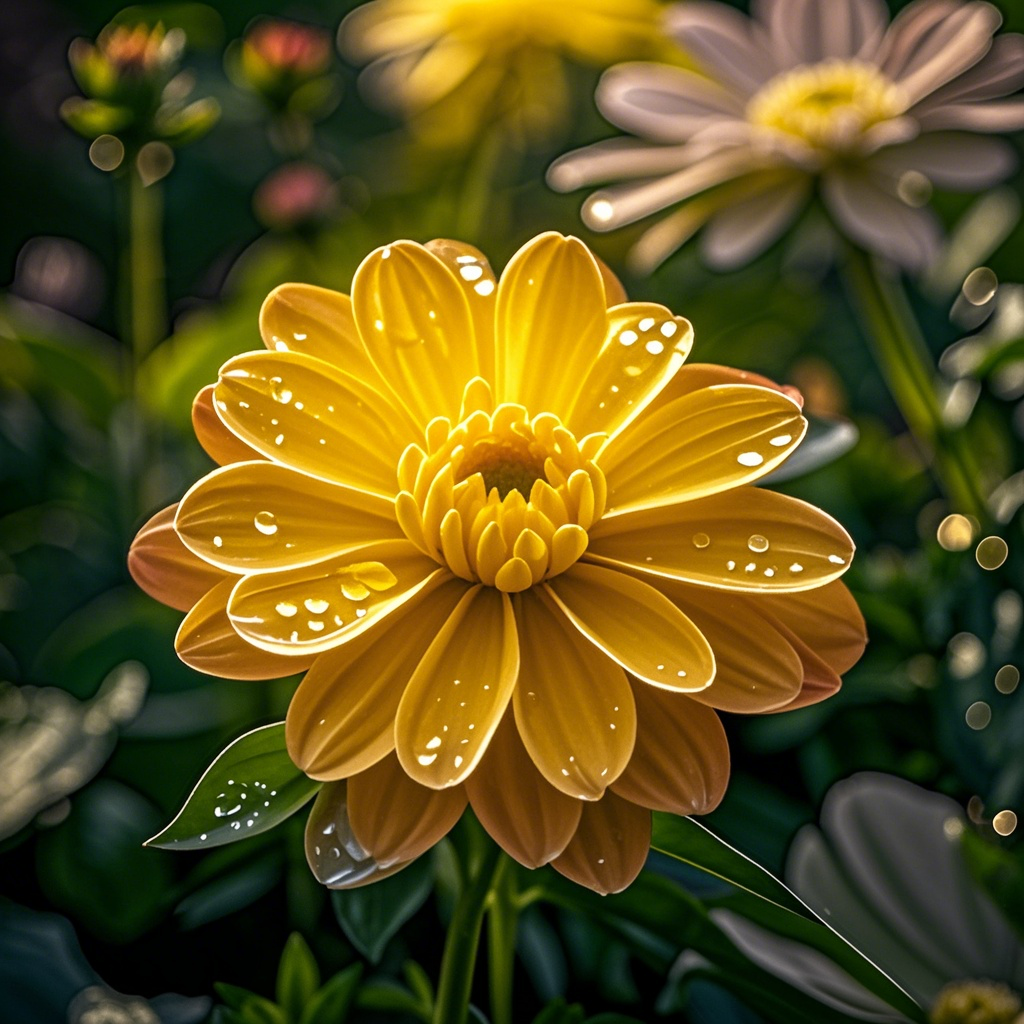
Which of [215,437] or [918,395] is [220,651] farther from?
[918,395]

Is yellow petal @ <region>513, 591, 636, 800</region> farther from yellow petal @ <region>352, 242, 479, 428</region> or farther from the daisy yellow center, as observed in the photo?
the daisy yellow center

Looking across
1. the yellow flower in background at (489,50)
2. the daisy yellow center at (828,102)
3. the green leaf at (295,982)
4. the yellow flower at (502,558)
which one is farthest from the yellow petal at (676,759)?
the yellow flower in background at (489,50)

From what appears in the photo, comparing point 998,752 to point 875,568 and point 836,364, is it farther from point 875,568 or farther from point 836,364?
point 836,364

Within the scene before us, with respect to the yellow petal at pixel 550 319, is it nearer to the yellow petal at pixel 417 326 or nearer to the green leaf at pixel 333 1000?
the yellow petal at pixel 417 326

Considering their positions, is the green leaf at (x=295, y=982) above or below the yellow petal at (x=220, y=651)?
below

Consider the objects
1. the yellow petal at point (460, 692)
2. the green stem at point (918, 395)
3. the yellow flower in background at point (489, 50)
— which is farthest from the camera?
the yellow flower in background at point (489, 50)

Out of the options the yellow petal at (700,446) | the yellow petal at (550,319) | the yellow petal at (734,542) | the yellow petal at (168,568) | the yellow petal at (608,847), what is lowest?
the yellow petal at (608,847)
